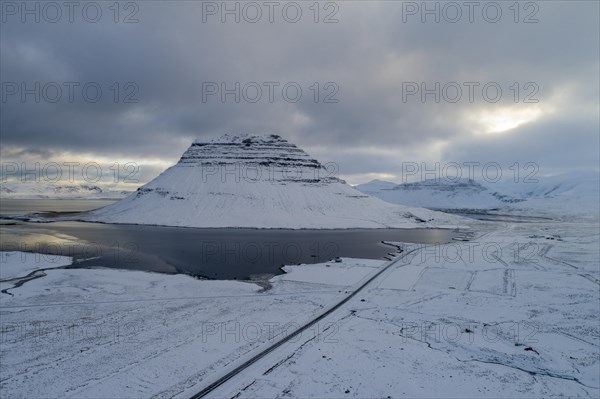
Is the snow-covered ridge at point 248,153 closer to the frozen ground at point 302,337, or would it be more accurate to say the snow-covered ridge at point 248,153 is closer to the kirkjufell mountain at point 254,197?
the kirkjufell mountain at point 254,197

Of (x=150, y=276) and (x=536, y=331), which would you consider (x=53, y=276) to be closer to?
(x=150, y=276)

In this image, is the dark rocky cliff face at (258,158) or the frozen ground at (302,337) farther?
the dark rocky cliff face at (258,158)

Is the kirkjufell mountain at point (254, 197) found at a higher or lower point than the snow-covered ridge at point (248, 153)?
lower

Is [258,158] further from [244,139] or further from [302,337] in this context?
[302,337]

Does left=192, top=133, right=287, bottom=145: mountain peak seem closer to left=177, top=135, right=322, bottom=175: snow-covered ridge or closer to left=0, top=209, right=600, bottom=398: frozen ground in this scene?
A: left=177, top=135, right=322, bottom=175: snow-covered ridge

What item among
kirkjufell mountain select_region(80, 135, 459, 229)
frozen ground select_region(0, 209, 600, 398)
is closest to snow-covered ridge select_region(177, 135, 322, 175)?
kirkjufell mountain select_region(80, 135, 459, 229)

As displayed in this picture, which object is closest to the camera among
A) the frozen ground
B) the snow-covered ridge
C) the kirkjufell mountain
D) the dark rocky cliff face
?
the frozen ground

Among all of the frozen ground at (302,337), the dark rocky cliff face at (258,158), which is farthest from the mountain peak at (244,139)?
the frozen ground at (302,337)

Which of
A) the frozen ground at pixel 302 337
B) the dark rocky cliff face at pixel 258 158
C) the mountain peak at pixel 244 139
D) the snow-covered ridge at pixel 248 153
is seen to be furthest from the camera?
the mountain peak at pixel 244 139
